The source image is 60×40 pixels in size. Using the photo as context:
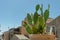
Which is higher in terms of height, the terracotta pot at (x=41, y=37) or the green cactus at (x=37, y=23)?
the green cactus at (x=37, y=23)

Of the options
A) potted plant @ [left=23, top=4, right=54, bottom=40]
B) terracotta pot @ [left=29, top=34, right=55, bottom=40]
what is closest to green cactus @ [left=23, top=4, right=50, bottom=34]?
potted plant @ [left=23, top=4, right=54, bottom=40]

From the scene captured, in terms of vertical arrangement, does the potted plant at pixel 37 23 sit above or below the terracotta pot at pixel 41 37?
above

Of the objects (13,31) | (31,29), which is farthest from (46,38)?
(13,31)

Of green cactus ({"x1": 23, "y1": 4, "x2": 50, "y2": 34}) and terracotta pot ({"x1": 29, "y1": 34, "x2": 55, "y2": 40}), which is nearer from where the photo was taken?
terracotta pot ({"x1": 29, "y1": 34, "x2": 55, "y2": 40})

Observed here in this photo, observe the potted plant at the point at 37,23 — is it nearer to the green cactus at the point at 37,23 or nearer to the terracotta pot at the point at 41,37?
the green cactus at the point at 37,23

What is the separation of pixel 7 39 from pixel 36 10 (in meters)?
29.6

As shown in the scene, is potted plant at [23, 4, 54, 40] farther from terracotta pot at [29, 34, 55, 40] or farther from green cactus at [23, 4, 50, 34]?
terracotta pot at [29, 34, 55, 40]

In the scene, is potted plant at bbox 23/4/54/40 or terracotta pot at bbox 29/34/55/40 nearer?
terracotta pot at bbox 29/34/55/40

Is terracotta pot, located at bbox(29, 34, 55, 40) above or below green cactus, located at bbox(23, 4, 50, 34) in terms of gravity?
→ below

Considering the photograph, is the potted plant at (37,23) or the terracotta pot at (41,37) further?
the potted plant at (37,23)

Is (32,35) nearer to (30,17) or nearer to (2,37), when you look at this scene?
(30,17)

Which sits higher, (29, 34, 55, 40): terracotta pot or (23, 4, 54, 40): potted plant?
(23, 4, 54, 40): potted plant

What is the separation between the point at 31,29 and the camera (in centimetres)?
311

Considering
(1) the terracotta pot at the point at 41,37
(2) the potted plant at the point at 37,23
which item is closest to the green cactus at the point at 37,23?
(2) the potted plant at the point at 37,23
